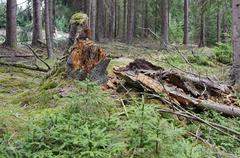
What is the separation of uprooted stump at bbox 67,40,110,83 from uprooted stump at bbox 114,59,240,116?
34 centimetres

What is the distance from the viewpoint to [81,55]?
6.71 metres

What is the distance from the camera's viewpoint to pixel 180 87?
7.07 meters

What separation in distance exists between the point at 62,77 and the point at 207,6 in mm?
8202

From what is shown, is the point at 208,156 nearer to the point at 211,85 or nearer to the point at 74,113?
the point at 74,113

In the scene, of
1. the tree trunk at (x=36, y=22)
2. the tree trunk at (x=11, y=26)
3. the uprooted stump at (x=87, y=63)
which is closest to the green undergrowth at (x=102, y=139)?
the uprooted stump at (x=87, y=63)

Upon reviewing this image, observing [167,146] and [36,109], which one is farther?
[36,109]

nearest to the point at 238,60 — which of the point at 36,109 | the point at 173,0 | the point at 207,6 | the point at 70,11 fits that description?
the point at 207,6

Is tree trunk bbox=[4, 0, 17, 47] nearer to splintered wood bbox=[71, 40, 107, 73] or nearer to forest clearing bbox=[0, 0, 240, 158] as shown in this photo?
forest clearing bbox=[0, 0, 240, 158]

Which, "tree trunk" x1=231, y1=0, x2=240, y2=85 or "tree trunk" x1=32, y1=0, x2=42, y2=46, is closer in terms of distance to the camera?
"tree trunk" x1=231, y1=0, x2=240, y2=85

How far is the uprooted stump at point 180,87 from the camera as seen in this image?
649 centimetres

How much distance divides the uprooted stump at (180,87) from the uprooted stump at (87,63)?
34 centimetres

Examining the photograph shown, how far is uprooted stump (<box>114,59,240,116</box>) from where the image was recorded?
649cm

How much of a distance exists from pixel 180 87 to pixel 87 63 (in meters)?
1.67

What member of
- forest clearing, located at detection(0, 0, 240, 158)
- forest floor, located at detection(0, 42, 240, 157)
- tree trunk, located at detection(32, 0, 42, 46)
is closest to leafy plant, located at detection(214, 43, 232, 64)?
forest clearing, located at detection(0, 0, 240, 158)
